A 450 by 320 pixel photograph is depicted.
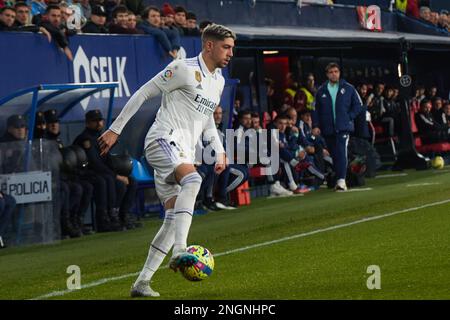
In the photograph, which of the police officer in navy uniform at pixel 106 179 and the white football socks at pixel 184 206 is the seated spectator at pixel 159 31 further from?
the white football socks at pixel 184 206

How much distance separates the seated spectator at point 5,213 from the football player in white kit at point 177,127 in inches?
219

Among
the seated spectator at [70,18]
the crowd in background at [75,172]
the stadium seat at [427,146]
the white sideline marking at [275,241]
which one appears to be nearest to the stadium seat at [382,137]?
the stadium seat at [427,146]

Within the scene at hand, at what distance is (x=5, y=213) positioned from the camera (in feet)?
50.1

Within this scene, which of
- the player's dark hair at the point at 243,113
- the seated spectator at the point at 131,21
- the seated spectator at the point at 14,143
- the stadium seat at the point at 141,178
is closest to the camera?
the seated spectator at the point at 14,143

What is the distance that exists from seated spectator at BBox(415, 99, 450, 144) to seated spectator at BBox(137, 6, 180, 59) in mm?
10852

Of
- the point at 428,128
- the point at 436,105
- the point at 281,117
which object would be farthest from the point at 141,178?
the point at 436,105

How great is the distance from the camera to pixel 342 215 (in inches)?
662

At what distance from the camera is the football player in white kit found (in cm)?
968

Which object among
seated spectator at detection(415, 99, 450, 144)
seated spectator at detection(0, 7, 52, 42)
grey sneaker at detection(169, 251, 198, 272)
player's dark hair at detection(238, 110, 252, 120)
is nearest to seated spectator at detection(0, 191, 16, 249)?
seated spectator at detection(0, 7, 52, 42)

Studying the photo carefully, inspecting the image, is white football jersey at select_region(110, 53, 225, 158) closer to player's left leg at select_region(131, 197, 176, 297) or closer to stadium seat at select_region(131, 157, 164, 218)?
player's left leg at select_region(131, 197, 176, 297)

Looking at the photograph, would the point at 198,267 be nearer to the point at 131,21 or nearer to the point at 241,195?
→ the point at 131,21

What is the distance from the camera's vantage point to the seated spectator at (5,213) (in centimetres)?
1524
